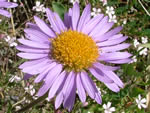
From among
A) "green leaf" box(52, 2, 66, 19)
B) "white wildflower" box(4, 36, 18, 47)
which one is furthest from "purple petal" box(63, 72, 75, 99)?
"white wildflower" box(4, 36, 18, 47)

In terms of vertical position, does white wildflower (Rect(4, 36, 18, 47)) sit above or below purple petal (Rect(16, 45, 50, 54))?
below

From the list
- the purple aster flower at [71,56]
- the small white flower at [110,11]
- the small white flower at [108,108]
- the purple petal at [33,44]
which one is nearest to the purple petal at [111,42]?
the purple aster flower at [71,56]

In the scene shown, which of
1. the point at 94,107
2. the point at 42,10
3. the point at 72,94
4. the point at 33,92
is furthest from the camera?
the point at 42,10

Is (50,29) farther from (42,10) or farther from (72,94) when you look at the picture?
(42,10)

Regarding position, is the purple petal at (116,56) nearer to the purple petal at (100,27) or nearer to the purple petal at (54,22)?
the purple petal at (100,27)

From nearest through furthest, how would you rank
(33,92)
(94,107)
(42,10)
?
(33,92), (94,107), (42,10)

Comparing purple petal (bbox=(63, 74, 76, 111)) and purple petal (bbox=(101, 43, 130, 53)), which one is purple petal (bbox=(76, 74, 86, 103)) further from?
purple petal (bbox=(101, 43, 130, 53))

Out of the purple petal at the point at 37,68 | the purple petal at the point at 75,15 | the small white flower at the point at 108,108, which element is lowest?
the small white flower at the point at 108,108

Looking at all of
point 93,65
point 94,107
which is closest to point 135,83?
point 94,107
